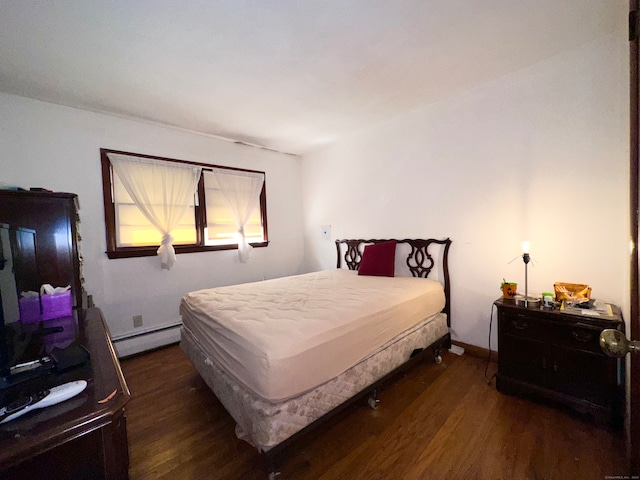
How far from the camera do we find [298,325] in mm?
1569

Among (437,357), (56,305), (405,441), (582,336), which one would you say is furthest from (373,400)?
(56,305)

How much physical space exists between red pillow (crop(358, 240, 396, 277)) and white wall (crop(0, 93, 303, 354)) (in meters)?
1.70

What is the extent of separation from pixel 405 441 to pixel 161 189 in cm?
333

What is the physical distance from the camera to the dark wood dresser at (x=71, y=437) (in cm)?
66

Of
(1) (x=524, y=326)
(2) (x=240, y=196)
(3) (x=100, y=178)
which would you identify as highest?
(3) (x=100, y=178)

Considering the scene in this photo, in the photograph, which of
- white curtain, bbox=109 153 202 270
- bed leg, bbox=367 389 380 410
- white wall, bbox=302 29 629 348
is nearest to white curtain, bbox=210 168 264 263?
white curtain, bbox=109 153 202 270

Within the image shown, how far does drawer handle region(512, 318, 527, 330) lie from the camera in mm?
1925

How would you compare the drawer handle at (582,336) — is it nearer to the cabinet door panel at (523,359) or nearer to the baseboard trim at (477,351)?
the cabinet door panel at (523,359)

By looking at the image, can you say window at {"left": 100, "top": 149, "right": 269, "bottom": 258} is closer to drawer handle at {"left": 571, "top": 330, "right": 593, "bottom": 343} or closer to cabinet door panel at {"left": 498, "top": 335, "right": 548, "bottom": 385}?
cabinet door panel at {"left": 498, "top": 335, "right": 548, "bottom": 385}

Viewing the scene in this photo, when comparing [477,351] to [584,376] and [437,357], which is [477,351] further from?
[584,376]

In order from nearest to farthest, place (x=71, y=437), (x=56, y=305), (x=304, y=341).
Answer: (x=71, y=437), (x=304, y=341), (x=56, y=305)

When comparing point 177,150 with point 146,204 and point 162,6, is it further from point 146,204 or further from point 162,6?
point 162,6

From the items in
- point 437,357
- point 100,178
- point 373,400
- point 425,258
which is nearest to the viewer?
point 373,400

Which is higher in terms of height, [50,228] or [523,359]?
[50,228]
